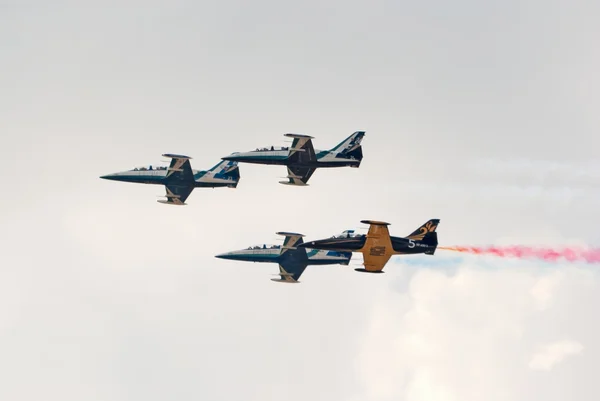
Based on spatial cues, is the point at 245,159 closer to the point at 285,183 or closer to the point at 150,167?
the point at 285,183

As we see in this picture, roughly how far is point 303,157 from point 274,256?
17877mm

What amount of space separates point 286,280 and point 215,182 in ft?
46.4

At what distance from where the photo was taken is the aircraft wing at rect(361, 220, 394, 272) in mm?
137375

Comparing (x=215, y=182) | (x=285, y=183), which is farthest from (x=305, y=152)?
(x=215, y=182)

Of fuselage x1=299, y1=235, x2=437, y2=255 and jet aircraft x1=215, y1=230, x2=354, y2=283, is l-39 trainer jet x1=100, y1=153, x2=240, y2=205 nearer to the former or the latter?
jet aircraft x1=215, y1=230, x2=354, y2=283

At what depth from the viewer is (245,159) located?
14525 cm

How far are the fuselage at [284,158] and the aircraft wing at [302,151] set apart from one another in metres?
0.34

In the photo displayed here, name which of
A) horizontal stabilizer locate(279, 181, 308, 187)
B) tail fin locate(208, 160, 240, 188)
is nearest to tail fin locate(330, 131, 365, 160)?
horizontal stabilizer locate(279, 181, 308, 187)

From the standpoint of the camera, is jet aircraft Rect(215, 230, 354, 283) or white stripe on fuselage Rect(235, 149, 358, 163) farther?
jet aircraft Rect(215, 230, 354, 283)

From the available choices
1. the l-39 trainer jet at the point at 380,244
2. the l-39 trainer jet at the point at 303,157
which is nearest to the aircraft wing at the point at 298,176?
the l-39 trainer jet at the point at 303,157

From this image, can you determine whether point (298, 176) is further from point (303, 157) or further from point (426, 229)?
point (426, 229)

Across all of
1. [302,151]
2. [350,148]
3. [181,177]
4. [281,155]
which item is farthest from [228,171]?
[350,148]

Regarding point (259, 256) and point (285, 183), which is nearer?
point (285, 183)

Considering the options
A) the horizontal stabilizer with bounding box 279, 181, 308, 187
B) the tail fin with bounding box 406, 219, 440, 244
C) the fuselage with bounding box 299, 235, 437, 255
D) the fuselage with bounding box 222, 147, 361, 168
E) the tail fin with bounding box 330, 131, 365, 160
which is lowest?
the fuselage with bounding box 299, 235, 437, 255
